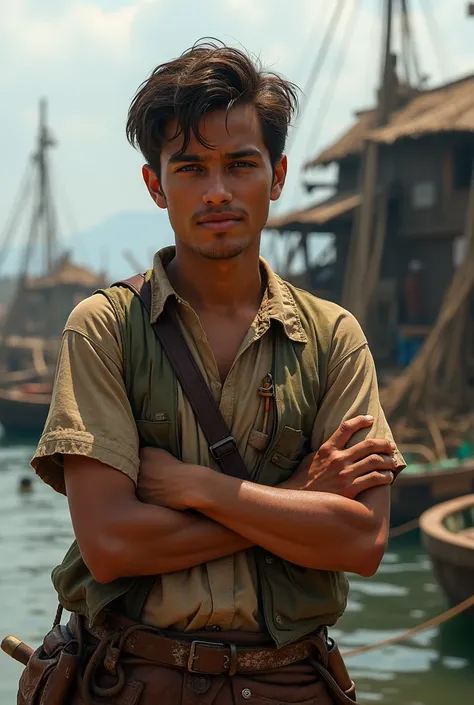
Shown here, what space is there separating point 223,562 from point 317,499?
9.9 inches

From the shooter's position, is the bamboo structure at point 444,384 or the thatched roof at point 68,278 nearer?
the bamboo structure at point 444,384

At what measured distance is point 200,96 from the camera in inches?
100.0

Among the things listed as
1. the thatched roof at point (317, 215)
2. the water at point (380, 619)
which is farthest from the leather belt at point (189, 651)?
the thatched roof at point (317, 215)

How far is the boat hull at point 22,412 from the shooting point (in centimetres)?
3607

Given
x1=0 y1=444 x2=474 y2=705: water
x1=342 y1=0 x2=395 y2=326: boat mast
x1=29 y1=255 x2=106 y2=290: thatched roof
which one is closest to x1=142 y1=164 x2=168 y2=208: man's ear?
x1=0 y1=444 x2=474 y2=705: water

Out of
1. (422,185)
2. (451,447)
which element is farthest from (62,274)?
(451,447)

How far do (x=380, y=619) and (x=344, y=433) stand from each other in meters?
10.4

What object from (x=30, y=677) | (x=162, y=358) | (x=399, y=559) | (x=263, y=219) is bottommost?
(x=399, y=559)

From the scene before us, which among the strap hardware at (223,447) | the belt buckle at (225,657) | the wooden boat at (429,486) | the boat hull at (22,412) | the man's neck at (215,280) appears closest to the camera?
the belt buckle at (225,657)

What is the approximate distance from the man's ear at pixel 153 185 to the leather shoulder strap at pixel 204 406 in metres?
0.39

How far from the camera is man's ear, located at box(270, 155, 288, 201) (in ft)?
→ 9.17

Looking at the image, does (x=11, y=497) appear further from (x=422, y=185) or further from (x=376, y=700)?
(x=376, y=700)

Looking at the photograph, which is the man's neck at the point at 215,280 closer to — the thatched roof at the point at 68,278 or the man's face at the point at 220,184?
the man's face at the point at 220,184

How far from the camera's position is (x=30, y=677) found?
2527 millimetres
